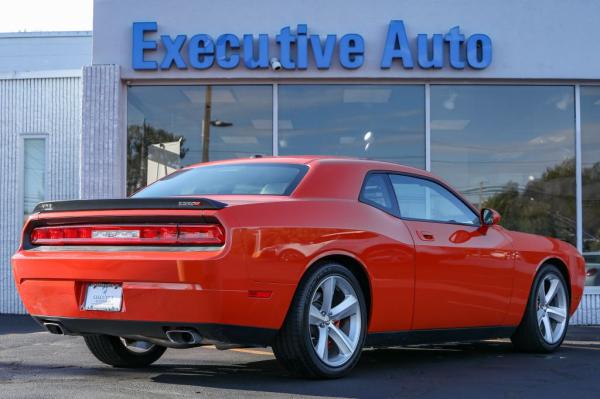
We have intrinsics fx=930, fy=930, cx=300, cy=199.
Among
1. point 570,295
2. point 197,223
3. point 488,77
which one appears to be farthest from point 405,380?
point 488,77

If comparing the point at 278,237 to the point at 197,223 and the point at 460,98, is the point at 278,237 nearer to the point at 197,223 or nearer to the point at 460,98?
the point at 197,223

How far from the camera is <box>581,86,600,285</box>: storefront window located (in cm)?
1191

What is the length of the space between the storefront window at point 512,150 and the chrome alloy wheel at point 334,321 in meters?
6.54

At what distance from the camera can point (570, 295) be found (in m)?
7.87

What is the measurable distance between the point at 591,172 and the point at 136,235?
8360mm

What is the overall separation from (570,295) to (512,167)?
14.3 feet

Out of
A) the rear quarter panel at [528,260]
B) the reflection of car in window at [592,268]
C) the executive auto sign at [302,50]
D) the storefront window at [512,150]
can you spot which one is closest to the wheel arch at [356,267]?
the rear quarter panel at [528,260]

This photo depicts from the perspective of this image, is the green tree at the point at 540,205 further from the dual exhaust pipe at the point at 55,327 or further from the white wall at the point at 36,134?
the dual exhaust pipe at the point at 55,327

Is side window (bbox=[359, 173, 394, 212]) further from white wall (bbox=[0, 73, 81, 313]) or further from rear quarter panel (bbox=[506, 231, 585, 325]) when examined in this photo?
white wall (bbox=[0, 73, 81, 313])

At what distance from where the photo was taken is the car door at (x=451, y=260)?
620cm

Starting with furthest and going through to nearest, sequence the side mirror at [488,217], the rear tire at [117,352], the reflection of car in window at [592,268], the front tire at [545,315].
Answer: the reflection of car in window at [592,268] → the front tire at [545,315] → the side mirror at [488,217] → the rear tire at [117,352]

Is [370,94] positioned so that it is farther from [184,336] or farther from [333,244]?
[184,336]

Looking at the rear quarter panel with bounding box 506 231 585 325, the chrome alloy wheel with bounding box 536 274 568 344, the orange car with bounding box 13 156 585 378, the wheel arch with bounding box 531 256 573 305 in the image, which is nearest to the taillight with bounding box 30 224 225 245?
the orange car with bounding box 13 156 585 378

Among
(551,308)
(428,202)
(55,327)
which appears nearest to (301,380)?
(55,327)
